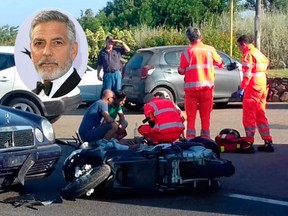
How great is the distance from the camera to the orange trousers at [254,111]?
451 inches

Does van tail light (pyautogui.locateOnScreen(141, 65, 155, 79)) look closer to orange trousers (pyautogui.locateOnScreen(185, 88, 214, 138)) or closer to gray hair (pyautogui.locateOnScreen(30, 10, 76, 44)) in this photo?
gray hair (pyautogui.locateOnScreen(30, 10, 76, 44))

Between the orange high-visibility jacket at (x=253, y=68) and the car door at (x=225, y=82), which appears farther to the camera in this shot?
the car door at (x=225, y=82)

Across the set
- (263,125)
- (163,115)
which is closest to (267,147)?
(263,125)

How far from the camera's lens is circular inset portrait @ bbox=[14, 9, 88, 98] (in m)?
11.7

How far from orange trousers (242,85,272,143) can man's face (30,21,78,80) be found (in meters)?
2.69

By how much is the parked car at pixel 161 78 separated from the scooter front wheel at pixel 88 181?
9.27 m

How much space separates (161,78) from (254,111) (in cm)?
622

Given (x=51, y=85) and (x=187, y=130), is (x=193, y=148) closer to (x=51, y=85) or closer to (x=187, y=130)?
(x=187, y=130)

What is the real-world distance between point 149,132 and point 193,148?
228cm

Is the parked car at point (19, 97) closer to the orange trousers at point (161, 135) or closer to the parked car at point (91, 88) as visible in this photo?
the orange trousers at point (161, 135)

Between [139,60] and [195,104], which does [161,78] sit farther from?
[195,104]

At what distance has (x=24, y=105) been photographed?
1408 cm

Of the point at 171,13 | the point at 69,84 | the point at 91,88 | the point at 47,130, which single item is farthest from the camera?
the point at 171,13

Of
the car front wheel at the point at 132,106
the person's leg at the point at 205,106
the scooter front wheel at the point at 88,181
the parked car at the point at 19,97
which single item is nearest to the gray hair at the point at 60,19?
the person's leg at the point at 205,106
